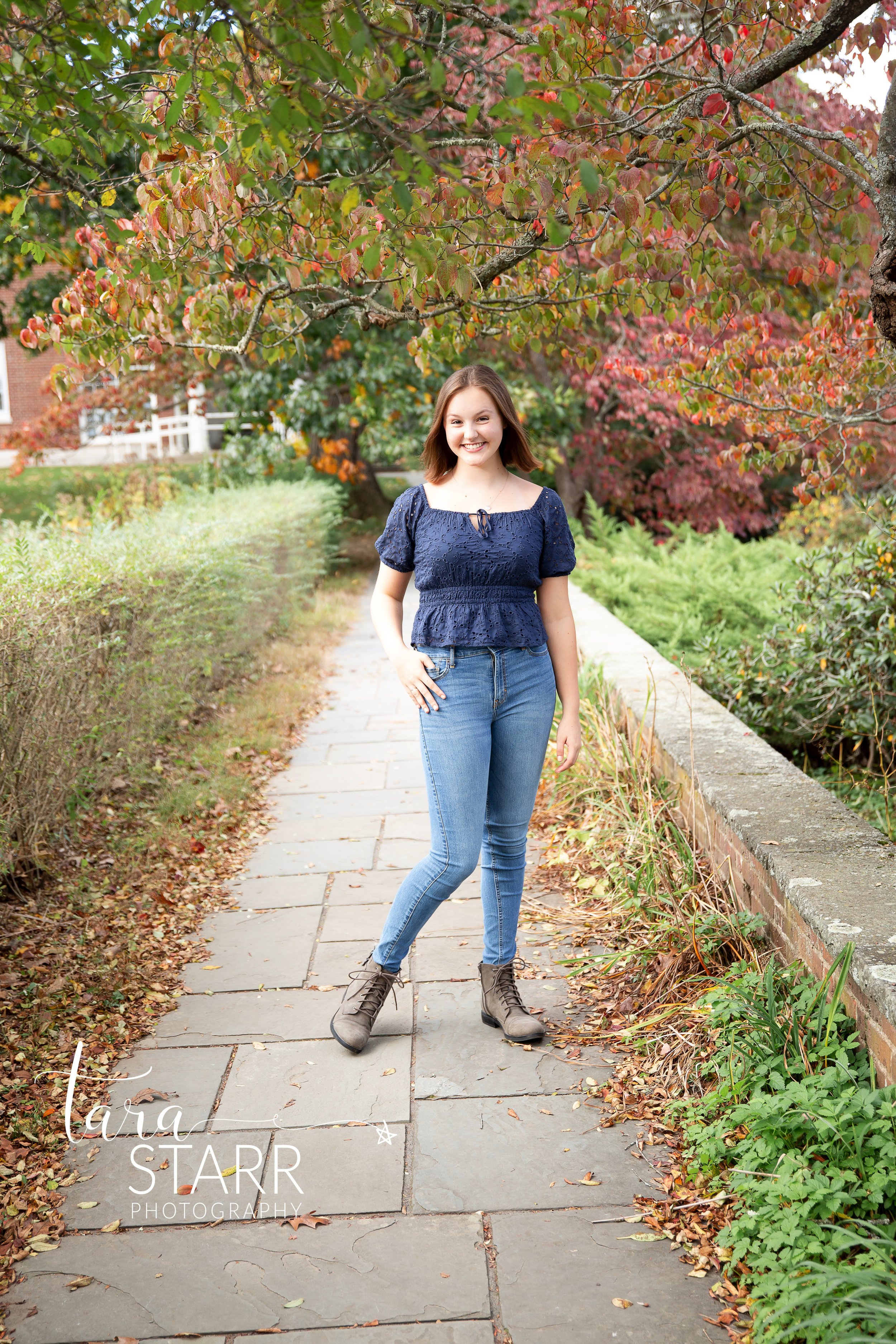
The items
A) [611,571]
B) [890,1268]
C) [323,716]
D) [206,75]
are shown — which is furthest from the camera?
[611,571]

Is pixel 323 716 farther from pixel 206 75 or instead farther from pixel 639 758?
pixel 206 75

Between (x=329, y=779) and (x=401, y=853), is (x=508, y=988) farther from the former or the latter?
(x=329, y=779)

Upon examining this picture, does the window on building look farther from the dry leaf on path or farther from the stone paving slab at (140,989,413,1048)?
the dry leaf on path

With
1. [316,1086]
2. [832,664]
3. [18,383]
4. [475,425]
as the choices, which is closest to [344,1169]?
[316,1086]

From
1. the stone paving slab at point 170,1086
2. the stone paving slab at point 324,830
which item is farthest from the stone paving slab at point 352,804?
the stone paving slab at point 170,1086

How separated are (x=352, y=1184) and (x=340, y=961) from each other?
126cm

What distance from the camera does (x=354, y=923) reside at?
4.19m

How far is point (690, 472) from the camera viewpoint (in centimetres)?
1336

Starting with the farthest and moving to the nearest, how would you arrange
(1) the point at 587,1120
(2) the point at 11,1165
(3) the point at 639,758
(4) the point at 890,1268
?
(3) the point at 639,758, (1) the point at 587,1120, (2) the point at 11,1165, (4) the point at 890,1268

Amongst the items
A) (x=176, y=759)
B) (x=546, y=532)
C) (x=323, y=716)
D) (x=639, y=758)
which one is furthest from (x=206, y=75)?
(x=323, y=716)

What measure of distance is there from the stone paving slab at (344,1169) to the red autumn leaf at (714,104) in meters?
3.06

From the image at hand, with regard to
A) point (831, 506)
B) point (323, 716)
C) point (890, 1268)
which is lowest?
point (323, 716)

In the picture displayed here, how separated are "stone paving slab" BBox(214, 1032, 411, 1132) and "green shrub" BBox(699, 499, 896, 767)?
2703mm

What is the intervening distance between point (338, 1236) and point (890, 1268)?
1.19m
